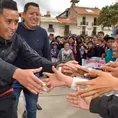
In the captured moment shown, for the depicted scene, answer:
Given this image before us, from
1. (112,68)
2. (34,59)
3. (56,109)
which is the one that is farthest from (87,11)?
(112,68)

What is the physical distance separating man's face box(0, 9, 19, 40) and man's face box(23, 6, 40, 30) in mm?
1177

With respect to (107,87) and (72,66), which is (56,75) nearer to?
(72,66)

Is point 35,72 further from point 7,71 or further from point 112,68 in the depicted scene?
point 112,68

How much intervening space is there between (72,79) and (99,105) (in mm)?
512

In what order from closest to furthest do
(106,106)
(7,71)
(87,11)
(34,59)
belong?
(106,106) → (7,71) → (34,59) → (87,11)

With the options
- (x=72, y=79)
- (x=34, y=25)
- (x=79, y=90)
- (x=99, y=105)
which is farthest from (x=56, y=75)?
(x=34, y=25)

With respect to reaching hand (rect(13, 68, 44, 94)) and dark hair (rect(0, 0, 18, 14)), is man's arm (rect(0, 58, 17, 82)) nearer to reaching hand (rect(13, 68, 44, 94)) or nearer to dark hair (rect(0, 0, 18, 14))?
reaching hand (rect(13, 68, 44, 94))

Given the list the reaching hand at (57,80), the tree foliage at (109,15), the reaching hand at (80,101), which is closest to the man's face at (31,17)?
the reaching hand at (57,80)

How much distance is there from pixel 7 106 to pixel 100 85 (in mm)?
957

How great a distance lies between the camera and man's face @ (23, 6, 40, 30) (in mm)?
3164

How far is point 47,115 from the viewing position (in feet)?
13.3

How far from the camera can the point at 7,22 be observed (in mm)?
1953

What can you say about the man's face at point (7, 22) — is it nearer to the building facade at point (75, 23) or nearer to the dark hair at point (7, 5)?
the dark hair at point (7, 5)

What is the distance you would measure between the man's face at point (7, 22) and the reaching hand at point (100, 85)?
828mm
